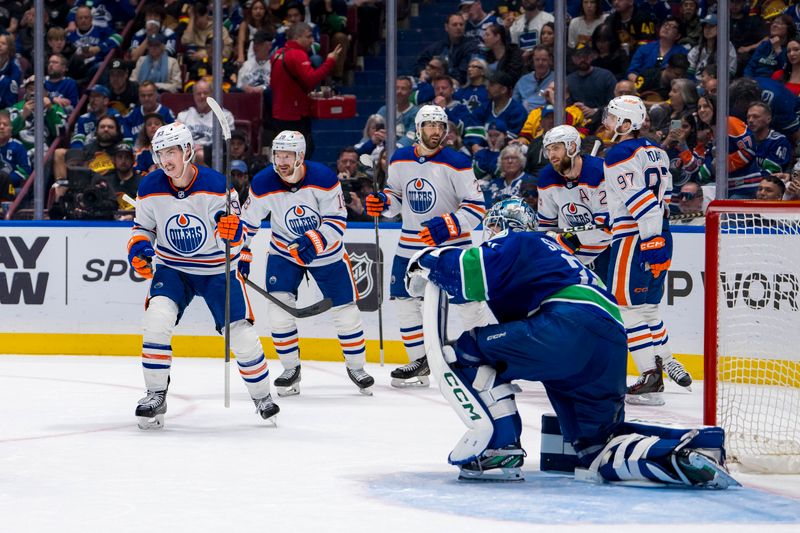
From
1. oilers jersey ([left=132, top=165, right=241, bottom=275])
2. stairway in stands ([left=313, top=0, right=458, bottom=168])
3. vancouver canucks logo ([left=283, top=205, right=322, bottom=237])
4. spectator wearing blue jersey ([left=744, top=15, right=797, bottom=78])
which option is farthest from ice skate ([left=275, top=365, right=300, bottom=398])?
spectator wearing blue jersey ([left=744, top=15, right=797, bottom=78])

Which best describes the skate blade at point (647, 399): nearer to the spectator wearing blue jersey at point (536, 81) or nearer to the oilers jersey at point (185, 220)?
the oilers jersey at point (185, 220)

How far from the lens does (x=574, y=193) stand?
665 centimetres

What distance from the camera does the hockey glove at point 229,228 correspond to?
5.42 m

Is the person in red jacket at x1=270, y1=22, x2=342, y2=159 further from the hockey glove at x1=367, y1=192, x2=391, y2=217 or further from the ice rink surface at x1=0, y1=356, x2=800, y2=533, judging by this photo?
the ice rink surface at x1=0, y1=356, x2=800, y2=533

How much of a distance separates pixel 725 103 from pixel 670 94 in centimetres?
47

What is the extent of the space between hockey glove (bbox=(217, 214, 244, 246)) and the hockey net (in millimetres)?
1909

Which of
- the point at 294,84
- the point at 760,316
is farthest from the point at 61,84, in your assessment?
the point at 760,316

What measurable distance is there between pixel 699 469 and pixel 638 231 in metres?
2.46

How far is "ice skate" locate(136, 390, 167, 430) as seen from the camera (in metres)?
5.40

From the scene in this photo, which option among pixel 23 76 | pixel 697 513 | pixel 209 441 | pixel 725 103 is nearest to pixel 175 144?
pixel 209 441

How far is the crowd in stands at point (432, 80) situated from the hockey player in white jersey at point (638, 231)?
1178mm

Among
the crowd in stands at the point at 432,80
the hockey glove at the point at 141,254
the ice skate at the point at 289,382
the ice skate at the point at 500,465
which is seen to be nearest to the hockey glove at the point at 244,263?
the hockey glove at the point at 141,254

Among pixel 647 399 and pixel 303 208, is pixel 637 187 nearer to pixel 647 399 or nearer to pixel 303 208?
pixel 647 399

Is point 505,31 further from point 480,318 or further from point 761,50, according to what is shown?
point 480,318
